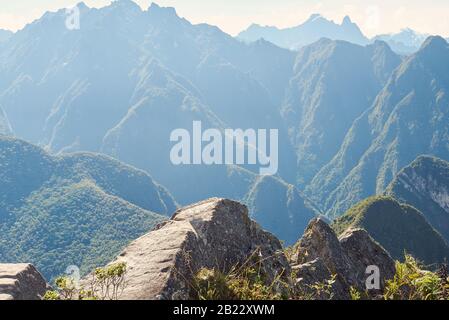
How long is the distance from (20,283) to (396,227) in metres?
157

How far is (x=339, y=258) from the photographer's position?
794 inches

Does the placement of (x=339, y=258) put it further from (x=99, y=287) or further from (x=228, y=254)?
(x=99, y=287)

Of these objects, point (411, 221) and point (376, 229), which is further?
point (411, 221)

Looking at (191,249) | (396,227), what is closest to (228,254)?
(191,249)

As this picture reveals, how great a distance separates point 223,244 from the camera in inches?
540

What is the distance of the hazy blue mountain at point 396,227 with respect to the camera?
148 m

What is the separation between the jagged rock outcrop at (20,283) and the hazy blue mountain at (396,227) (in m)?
134

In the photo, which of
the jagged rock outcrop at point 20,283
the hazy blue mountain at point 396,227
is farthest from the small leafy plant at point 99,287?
the hazy blue mountain at point 396,227

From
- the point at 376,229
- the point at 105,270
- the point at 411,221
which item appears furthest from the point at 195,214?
the point at 411,221

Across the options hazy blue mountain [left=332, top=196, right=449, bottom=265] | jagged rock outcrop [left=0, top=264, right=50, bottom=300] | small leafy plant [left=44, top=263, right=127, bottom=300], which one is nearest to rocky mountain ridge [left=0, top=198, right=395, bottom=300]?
small leafy plant [left=44, top=263, right=127, bottom=300]

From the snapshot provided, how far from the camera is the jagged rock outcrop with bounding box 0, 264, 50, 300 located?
10.5 meters

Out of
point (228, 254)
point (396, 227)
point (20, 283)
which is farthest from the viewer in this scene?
point (396, 227)
